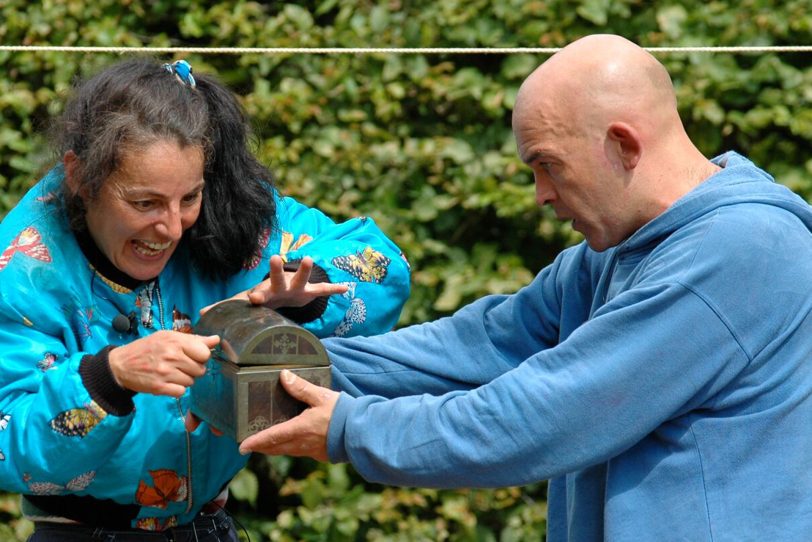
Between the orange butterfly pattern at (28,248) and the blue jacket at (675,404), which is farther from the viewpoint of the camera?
the orange butterfly pattern at (28,248)

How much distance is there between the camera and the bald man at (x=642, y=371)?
232cm

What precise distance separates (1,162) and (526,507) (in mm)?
2300

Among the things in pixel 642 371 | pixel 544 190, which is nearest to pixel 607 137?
pixel 544 190

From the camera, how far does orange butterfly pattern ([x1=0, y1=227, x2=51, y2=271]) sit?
275 cm

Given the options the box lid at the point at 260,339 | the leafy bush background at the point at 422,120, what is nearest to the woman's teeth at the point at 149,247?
the box lid at the point at 260,339

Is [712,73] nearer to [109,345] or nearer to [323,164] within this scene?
[323,164]

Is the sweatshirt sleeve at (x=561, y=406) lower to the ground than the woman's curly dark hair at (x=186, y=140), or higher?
lower

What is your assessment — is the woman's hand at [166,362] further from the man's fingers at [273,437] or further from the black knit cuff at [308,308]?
the black knit cuff at [308,308]

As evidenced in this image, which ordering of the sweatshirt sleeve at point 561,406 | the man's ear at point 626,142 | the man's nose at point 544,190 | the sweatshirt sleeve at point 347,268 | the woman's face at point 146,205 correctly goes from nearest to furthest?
the sweatshirt sleeve at point 561,406 → the man's ear at point 626,142 → the man's nose at point 544,190 → the woman's face at point 146,205 → the sweatshirt sleeve at point 347,268

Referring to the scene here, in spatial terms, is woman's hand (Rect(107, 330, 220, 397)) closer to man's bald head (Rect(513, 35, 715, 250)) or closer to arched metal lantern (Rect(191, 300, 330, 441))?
arched metal lantern (Rect(191, 300, 330, 441))

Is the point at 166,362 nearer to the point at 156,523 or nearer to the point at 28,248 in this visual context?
the point at 28,248

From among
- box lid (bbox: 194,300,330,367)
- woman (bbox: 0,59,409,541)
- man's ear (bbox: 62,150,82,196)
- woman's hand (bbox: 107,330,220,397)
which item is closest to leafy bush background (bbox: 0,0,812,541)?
woman (bbox: 0,59,409,541)

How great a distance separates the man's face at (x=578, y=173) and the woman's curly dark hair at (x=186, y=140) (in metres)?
0.70

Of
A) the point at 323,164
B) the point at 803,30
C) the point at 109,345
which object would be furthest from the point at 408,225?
the point at 109,345
